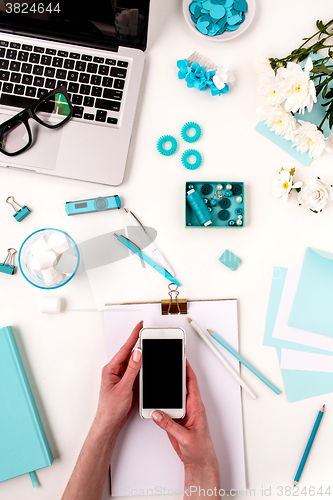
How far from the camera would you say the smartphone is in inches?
34.3

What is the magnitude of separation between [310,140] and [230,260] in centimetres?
37

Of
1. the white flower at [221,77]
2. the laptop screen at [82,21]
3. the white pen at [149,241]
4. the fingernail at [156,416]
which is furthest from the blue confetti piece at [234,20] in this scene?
the fingernail at [156,416]

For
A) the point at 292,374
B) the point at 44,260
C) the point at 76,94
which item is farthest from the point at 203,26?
the point at 292,374

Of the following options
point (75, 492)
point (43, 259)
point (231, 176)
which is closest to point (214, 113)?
point (231, 176)

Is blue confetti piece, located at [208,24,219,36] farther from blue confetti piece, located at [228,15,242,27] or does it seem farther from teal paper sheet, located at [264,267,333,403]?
teal paper sheet, located at [264,267,333,403]

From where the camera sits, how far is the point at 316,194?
92 centimetres

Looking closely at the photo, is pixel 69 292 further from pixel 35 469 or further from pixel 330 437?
pixel 330 437

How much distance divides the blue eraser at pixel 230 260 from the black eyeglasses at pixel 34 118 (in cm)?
53

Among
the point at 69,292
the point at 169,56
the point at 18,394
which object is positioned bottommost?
the point at 18,394

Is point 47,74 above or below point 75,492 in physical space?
above

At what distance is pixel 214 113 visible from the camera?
968mm

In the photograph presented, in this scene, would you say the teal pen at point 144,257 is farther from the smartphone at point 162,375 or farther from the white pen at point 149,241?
the smartphone at point 162,375

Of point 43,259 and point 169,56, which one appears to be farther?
point 169,56

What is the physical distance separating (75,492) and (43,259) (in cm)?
56
